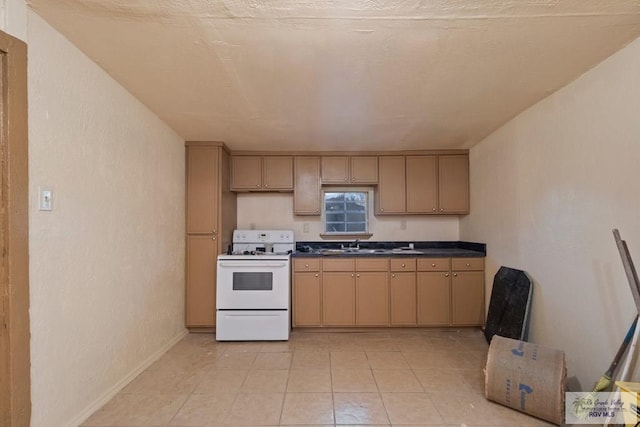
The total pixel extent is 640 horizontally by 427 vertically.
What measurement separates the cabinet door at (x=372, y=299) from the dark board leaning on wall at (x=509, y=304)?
3.45 feet

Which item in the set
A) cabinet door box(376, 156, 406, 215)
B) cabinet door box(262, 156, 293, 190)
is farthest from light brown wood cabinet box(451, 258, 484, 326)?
cabinet door box(262, 156, 293, 190)

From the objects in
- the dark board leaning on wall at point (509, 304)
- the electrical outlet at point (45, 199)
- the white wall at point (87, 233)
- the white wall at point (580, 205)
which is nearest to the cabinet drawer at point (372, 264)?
the dark board leaning on wall at point (509, 304)

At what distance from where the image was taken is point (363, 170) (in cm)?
393

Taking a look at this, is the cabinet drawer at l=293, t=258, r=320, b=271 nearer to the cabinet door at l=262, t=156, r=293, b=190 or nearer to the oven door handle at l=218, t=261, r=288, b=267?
the oven door handle at l=218, t=261, r=288, b=267

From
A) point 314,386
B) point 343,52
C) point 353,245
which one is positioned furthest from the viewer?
point 353,245

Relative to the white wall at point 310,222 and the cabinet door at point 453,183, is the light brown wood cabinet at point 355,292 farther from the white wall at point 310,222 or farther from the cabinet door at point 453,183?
the cabinet door at point 453,183

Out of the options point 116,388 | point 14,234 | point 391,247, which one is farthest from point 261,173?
point 14,234

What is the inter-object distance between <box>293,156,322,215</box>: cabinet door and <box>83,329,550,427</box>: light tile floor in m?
1.55

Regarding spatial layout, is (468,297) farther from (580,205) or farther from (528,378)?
(580,205)

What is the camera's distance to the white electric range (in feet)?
10.8

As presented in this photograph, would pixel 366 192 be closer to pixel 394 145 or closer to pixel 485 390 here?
pixel 394 145

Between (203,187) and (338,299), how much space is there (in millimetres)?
1989

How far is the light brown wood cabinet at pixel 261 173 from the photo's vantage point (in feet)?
12.7

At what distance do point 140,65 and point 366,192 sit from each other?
2.95 metres
